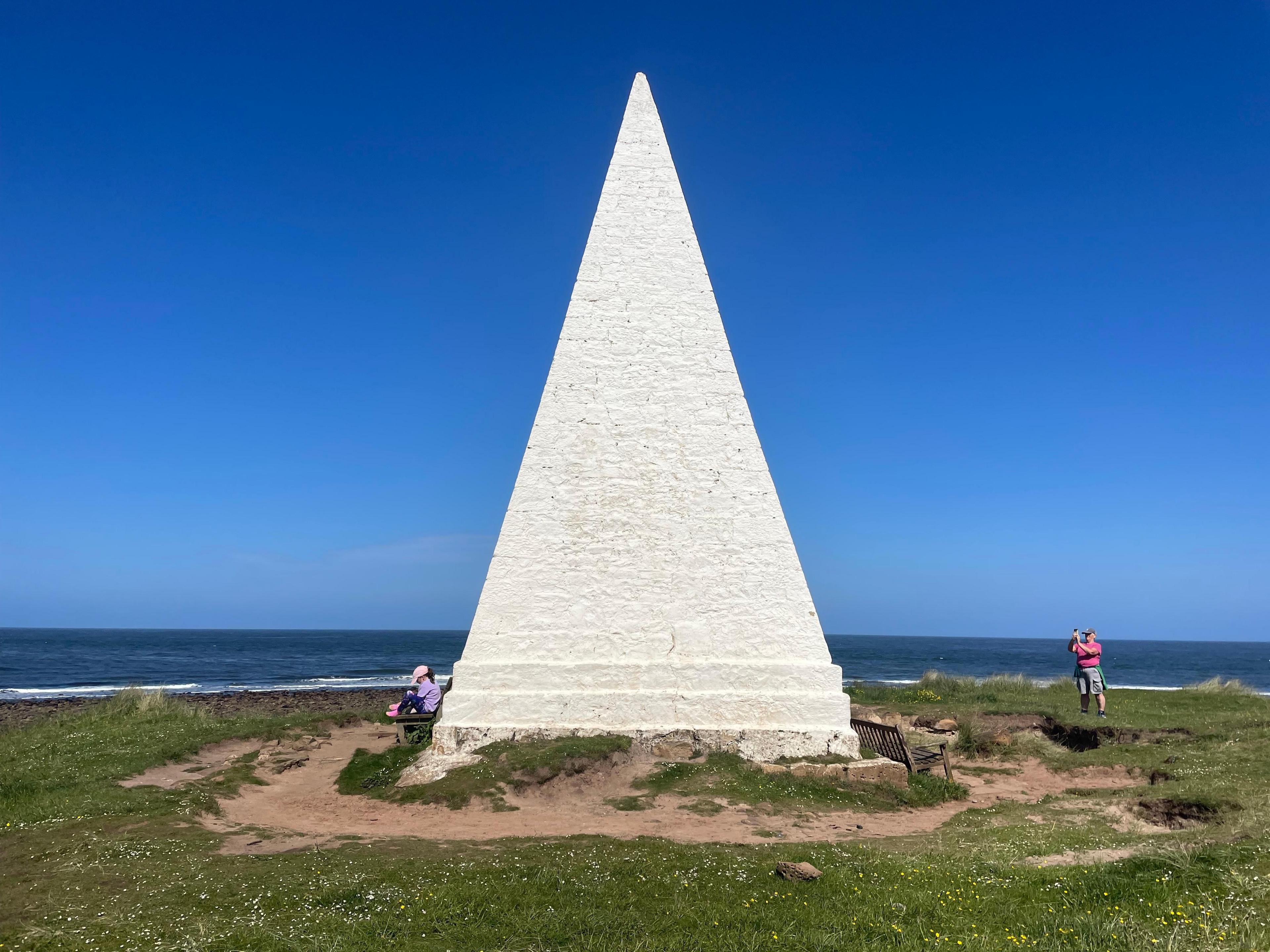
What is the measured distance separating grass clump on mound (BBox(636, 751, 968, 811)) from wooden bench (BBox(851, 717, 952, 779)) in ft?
1.51

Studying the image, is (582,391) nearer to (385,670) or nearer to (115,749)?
(115,749)

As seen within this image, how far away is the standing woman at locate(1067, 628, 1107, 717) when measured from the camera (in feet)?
46.5

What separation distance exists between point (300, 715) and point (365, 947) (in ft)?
39.6

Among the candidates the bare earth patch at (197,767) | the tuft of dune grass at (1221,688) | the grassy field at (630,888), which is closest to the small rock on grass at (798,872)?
the grassy field at (630,888)

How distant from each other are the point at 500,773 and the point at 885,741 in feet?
18.0

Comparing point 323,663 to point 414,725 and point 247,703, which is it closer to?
point 247,703

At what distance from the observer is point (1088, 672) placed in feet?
47.3

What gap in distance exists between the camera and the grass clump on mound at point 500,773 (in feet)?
28.2

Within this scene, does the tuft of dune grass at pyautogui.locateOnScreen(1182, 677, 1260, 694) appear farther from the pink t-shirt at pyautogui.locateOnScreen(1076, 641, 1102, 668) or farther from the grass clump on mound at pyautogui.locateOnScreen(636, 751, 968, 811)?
the grass clump on mound at pyautogui.locateOnScreen(636, 751, 968, 811)

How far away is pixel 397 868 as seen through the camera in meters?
6.08

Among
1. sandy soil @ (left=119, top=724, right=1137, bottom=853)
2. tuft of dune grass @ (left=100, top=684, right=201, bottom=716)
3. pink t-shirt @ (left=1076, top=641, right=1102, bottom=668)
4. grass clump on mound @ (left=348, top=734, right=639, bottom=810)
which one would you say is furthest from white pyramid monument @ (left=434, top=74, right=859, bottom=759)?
tuft of dune grass @ (left=100, top=684, right=201, bottom=716)

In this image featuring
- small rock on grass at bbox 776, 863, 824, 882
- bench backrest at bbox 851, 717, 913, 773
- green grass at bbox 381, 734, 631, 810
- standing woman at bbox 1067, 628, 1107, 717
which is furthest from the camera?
standing woman at bbox 1067, 628, 1107, 717

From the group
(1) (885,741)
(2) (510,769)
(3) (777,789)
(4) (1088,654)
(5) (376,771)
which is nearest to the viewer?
(3) (777,789)

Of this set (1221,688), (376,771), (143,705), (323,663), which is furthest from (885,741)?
(323,663)
